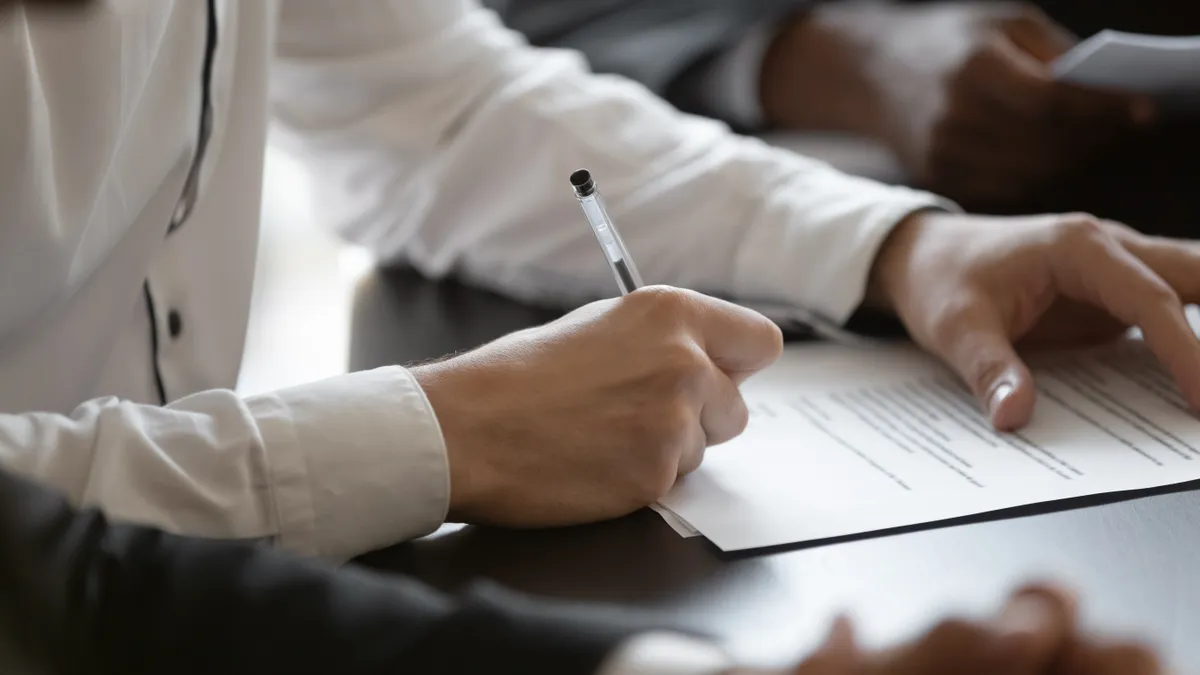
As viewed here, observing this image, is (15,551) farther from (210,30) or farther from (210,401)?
(210,30)

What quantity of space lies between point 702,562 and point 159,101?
18.5 inches

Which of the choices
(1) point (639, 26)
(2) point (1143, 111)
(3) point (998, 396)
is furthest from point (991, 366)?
(1) point (639, 26)

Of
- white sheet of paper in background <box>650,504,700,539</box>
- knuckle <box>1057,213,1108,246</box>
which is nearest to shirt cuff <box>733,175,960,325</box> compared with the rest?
knuckle <box>1057,213,1108,246</box>

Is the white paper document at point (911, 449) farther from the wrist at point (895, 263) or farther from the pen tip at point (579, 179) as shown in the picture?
the pen tip at point (579, 179)

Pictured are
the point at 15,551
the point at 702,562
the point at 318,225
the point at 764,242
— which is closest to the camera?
the point at 15,551

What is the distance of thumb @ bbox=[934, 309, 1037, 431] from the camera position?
2.40 feet

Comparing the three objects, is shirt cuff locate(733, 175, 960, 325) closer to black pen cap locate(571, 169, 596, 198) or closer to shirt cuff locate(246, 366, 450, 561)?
black pen cap locate(571, 169, 596, 198)

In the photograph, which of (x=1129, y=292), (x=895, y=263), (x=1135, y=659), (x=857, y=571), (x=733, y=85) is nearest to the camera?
(x=1135, y=659)

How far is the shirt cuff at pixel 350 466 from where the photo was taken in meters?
0.58

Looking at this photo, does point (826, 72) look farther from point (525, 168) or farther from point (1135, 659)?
point (1135, 659)

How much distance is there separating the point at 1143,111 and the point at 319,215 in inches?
33.5

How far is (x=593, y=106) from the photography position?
1033 mm

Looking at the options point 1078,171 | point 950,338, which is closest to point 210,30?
point 950,338

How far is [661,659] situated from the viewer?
0.43 metres
